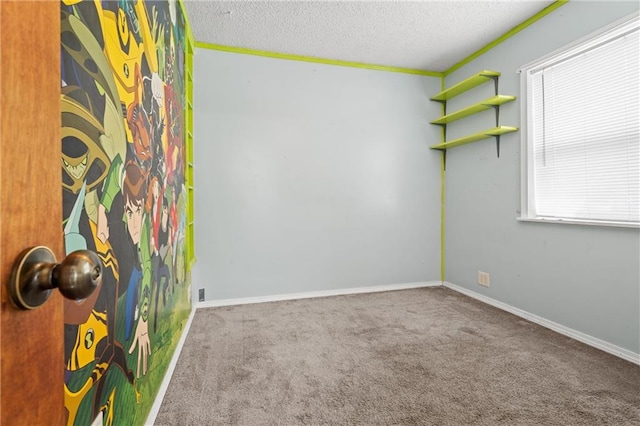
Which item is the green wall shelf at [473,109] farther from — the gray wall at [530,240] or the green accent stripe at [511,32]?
the green accent stripe at [511,32]

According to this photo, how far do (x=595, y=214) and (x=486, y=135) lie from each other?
1.08 metres

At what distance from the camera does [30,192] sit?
0.34m

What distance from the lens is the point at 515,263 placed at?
267 cm

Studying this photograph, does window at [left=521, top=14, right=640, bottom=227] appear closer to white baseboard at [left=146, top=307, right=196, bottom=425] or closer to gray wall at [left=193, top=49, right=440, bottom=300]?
gray wall at [left=193, top=49, right=440, bottom=300]

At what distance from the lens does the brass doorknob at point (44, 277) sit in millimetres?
310

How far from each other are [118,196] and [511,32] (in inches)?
125

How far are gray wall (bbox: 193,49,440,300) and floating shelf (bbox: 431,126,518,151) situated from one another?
15 cm

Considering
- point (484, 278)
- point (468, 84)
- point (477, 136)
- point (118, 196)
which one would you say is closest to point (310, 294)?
point (484, 278)

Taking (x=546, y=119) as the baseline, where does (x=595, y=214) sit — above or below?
below

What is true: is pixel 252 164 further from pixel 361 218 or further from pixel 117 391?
pixel 117 391

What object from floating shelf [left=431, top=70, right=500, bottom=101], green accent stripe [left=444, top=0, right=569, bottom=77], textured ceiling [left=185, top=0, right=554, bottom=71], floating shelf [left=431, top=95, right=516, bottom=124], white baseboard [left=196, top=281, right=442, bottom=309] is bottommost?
white baseboard [left=196, top=281, right=442, bottom=309]

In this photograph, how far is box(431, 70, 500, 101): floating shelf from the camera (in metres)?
2.76

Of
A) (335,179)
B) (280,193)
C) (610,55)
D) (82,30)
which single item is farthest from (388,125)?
(82,30)

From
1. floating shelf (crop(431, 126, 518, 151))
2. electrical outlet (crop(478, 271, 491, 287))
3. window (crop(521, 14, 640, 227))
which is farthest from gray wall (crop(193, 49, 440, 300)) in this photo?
window (crop(521, 14, 640, 227))
